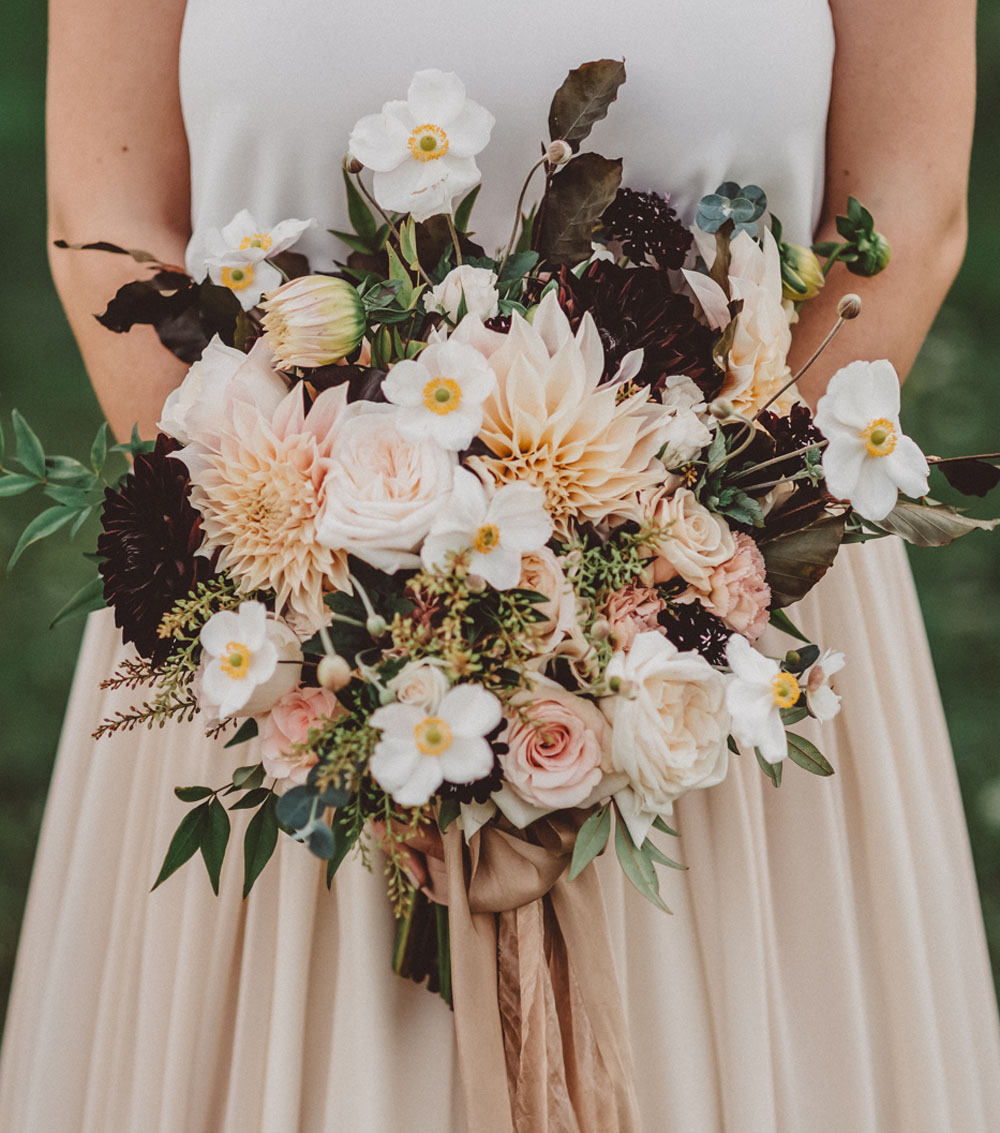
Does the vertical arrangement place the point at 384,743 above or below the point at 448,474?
below

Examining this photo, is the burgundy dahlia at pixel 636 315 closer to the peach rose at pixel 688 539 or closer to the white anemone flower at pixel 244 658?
the peach rose at pixel 688 539

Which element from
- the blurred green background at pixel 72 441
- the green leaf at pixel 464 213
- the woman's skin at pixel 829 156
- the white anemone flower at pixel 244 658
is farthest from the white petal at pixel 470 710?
the blurred green background at pixel 72 441

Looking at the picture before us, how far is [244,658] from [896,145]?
0.69m

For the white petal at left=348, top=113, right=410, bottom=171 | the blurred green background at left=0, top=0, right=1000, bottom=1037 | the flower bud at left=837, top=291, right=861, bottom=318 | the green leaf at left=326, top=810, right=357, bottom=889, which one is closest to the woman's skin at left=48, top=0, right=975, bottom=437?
the flower bud at left=837, top=291, right=861, bottom=318

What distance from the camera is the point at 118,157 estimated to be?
952 millimetres

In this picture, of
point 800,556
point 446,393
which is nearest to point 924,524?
point 800,556

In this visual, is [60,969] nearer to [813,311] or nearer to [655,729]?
[655,729]

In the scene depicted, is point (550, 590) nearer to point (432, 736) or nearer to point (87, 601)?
point (432, 736)

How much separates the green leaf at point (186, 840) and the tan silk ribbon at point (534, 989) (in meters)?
0.15

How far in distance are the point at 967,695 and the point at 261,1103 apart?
1450 millimetres

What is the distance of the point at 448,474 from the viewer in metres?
0.58

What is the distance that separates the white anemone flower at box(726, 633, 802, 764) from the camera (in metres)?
0.60

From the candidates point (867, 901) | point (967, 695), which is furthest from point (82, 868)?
point (967, 695)

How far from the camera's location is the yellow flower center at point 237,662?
1.92 ft
